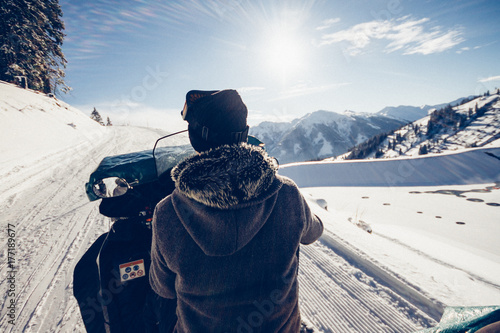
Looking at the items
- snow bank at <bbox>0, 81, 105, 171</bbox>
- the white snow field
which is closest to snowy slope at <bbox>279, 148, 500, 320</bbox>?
the white snow field

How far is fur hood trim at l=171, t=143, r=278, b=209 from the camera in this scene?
95 cm

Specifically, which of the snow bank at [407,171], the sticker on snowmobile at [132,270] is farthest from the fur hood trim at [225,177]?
the snow bank at [407,171]

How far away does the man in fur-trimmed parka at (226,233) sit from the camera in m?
0.97

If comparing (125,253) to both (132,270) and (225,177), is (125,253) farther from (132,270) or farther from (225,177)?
(225,177)

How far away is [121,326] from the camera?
6.00ft

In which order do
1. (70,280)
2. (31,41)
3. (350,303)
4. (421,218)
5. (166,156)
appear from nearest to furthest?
(166,156)
(350,303)
(70,280)
(421,218)
(31,41)

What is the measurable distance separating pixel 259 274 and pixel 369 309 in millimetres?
2186

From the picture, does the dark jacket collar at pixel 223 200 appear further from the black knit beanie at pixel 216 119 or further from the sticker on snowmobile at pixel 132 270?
the sticker on snowmobile at pixel 132 270

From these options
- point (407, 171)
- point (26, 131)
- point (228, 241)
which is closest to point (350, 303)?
point (228, 241)

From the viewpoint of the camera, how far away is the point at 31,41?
17.9 metres

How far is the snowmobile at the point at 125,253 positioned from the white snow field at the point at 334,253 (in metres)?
0.69

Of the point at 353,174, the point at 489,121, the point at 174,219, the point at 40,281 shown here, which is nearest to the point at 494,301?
the point at 174,219

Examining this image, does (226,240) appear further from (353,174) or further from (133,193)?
(353,174)

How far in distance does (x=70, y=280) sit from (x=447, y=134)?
55.0 metres
